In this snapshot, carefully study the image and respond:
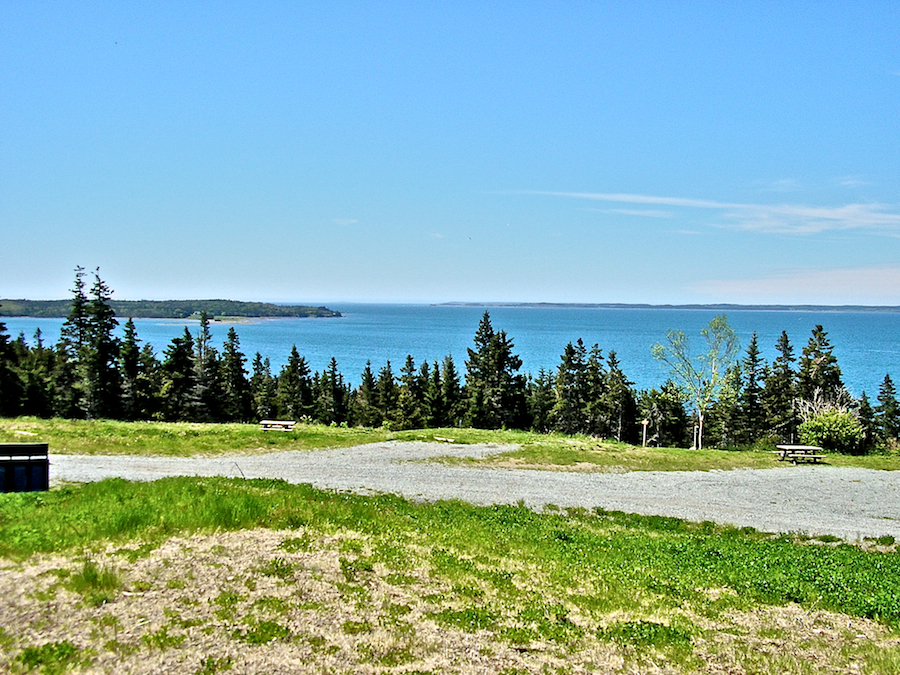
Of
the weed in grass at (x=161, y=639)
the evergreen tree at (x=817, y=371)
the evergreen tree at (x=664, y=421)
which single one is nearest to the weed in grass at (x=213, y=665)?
the weed in grass at (x=161, y=639)

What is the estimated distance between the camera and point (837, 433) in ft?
106

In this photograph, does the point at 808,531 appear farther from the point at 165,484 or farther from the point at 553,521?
the point at 165,484

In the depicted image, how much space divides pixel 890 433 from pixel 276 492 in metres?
78.4

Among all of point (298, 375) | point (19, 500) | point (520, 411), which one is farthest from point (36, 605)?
point (298, 375)

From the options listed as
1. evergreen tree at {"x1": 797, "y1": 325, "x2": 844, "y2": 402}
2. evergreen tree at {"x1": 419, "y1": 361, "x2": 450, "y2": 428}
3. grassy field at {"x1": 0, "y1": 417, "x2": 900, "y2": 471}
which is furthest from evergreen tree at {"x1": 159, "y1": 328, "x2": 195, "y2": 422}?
evergreen tree at {"x1": 797, "y1": 325, "x2": 844, "y2": 402}

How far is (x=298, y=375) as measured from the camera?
85750 mm

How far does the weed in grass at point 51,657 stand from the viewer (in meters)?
6.88

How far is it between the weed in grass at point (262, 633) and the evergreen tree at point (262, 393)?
72444 millimetres

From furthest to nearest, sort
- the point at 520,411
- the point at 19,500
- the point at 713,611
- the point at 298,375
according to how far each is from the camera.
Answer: the point at 298,375 → the point at 520,411 → the point at 19,500 → the point at 713,611

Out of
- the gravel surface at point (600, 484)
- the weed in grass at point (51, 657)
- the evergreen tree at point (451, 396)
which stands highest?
the weed in grass at point (51, 657)

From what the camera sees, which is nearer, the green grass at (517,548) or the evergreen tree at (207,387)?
the green grass at (517,548)

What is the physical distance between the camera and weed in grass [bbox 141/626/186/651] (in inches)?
295

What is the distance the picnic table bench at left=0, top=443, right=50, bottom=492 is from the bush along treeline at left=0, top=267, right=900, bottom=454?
30691mm

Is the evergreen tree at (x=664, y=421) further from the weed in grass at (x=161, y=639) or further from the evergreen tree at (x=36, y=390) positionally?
the weed in grass at (x=161, y=639)
